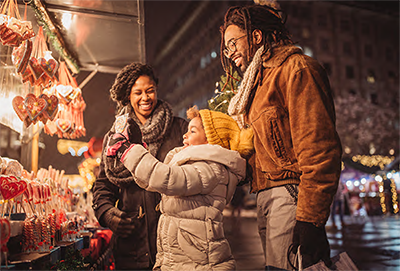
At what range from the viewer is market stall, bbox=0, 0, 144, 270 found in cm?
265

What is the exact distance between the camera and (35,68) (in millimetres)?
4262

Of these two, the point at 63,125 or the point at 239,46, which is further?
the point at 63,125

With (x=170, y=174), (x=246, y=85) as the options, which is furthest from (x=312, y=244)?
(x=246, y=85)

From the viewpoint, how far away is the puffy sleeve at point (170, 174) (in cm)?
211

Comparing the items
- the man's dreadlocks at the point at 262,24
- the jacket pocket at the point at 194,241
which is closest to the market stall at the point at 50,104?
the jacket pocket at the point at 194,241

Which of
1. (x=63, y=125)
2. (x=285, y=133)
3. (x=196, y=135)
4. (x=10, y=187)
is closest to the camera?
(x=285, y=133)

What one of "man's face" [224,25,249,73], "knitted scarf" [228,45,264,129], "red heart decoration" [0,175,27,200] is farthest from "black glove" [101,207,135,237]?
"man's face" [224,25,249,73]

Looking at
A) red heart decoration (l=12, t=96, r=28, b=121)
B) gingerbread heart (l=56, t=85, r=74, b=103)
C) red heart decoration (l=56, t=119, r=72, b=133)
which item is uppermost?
gingerbread heart (l=56, t=85, r=74, b=103)

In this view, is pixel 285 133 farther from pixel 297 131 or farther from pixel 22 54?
pixel 22 54

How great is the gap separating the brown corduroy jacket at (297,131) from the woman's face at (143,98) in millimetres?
1217

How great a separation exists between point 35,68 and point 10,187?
2.23 meters

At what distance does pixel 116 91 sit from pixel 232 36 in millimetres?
1324

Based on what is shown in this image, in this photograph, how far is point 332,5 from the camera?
4069 cm

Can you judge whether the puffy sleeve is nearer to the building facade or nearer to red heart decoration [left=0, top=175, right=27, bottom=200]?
red heart decoration [left=0, top=175, right=27, bottom=200]
